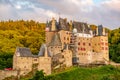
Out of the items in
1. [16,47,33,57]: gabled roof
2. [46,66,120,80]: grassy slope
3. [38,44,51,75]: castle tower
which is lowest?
[46,66,120,80]: grassy slope

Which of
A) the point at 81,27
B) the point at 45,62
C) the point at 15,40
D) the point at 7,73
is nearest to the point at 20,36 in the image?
the point at 15,40

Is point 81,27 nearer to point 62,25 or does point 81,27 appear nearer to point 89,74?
point 62,25

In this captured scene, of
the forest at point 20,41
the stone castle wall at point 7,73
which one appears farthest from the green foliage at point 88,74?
the forest at point 20,41

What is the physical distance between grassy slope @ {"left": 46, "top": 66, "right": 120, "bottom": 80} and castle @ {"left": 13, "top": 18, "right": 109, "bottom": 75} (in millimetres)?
2552

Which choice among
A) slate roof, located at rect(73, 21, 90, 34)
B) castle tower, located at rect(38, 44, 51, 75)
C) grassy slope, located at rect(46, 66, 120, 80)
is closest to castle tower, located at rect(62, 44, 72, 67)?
grassy slope, located at rect(46, 66, 120, 80)

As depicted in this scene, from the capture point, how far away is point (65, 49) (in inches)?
2547

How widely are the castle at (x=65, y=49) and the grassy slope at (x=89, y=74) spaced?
8.37 ft

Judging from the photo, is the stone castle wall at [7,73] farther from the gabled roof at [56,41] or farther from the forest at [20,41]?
the forest at [20,41]

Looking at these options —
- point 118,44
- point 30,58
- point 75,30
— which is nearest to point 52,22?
point 75,30

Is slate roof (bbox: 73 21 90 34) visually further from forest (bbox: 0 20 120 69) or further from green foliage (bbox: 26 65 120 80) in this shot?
forest (bbox: 0 20 120 69)

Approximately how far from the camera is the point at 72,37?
69125 millimetres

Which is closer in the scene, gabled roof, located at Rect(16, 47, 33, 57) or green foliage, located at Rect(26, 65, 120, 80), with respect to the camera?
green foliage, located at Rect(26, 65, 120, 80)

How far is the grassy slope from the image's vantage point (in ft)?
198

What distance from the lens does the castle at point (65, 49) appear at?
2435 inches
